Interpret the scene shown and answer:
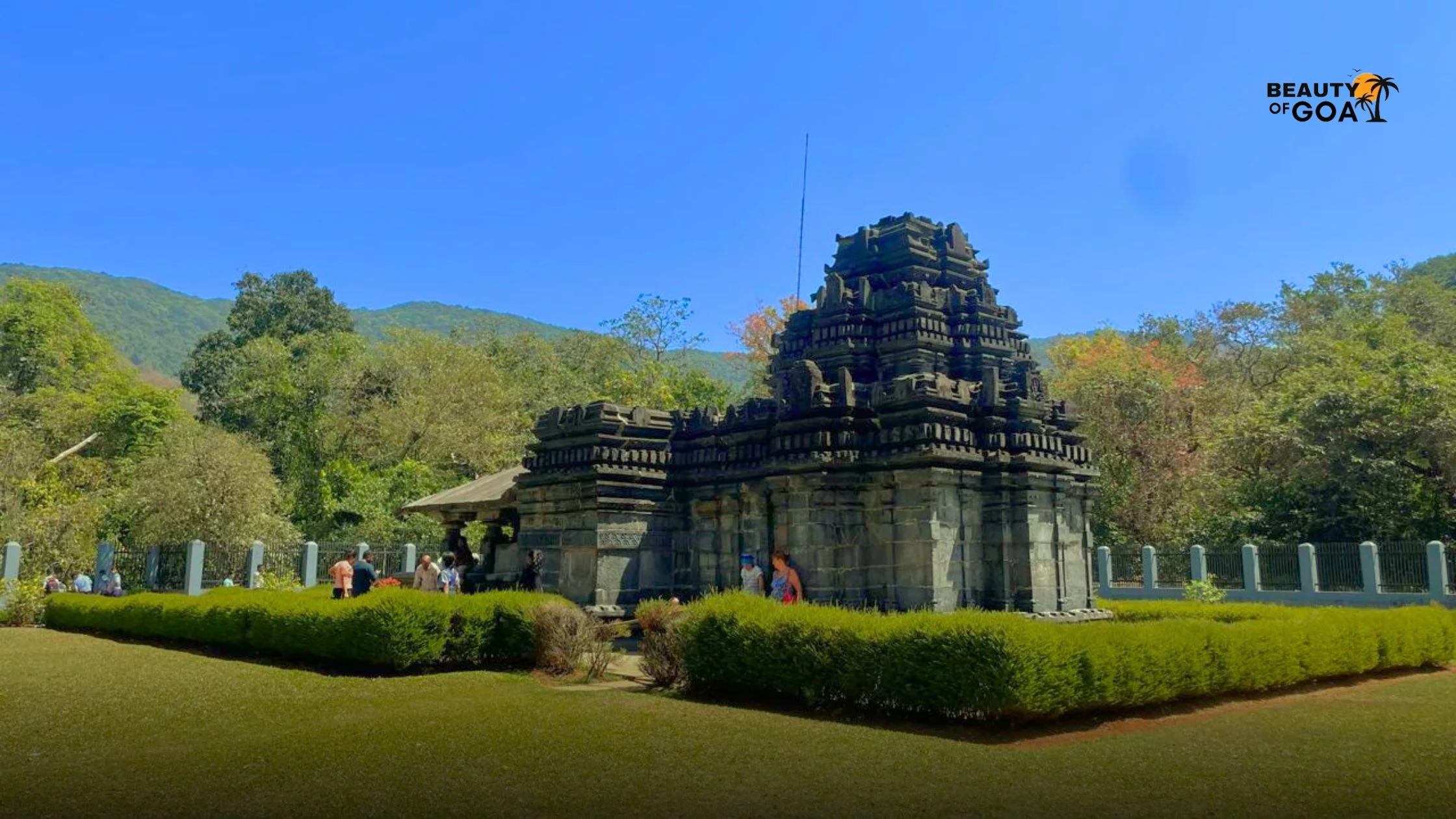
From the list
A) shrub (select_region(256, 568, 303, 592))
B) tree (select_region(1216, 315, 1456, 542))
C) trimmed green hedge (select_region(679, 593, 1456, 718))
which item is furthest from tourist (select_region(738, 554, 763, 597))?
tree (select_region(1216, 315, 1456, 542))

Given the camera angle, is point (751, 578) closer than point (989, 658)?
No

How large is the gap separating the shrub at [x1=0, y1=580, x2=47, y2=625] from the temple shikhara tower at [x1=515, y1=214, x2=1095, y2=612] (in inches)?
492

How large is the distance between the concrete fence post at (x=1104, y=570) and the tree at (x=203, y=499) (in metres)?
24.5

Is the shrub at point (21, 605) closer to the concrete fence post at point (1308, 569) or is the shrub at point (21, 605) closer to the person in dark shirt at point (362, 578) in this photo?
the person in dark shirt at point (362, 578)

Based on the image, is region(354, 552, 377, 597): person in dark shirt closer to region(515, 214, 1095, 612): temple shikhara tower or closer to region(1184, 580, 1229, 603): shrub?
region(515, 214, 1095, 612): temple shikhara tower

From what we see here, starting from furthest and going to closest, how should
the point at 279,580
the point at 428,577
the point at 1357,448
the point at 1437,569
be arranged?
the point at 1357,448, the point at 279,580, the point at 1437,569, the point at 428,577

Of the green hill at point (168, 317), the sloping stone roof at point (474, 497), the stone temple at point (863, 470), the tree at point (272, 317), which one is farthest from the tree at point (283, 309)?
the green hill at point (168, 317)

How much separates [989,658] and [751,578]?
535 cm

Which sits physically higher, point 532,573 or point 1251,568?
point 1251,568

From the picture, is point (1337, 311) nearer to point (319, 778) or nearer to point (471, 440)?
point (471, 440)

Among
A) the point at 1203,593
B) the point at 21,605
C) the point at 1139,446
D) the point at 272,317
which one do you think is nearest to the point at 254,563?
the point at 21,605

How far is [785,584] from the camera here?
12977 mm

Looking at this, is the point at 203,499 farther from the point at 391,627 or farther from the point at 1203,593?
the point at 1203,593

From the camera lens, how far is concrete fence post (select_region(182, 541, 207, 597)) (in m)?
25.8
